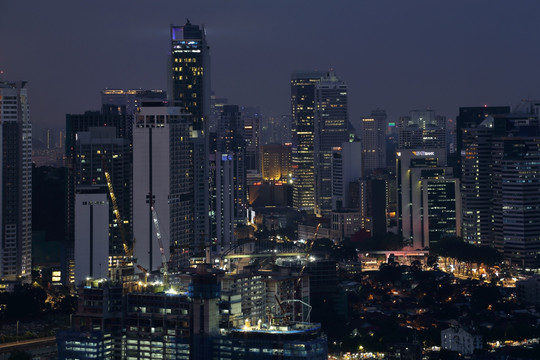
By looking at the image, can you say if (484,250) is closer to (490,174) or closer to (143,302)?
(490,174)

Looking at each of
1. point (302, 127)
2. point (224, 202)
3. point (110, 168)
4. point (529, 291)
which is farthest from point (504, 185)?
point (302, 127)

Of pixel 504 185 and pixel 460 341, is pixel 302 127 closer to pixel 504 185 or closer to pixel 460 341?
pixel 504 185

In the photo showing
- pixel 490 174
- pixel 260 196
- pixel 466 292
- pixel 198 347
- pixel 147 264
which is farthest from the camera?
pixel 260 196

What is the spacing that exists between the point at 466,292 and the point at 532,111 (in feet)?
41.8

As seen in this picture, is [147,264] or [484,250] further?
[484,250]

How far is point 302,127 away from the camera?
73250mm

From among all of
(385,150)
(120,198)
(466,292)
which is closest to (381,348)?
(466,292)

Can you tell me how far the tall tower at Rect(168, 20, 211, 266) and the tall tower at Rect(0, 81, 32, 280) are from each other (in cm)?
551

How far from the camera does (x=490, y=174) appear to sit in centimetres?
5088

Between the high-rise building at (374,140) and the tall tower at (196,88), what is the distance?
107 feet

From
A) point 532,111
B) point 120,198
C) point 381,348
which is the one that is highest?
point 532,111

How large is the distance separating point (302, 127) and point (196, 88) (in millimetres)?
26089

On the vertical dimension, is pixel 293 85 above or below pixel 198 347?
above

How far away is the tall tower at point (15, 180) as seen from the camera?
135ft
